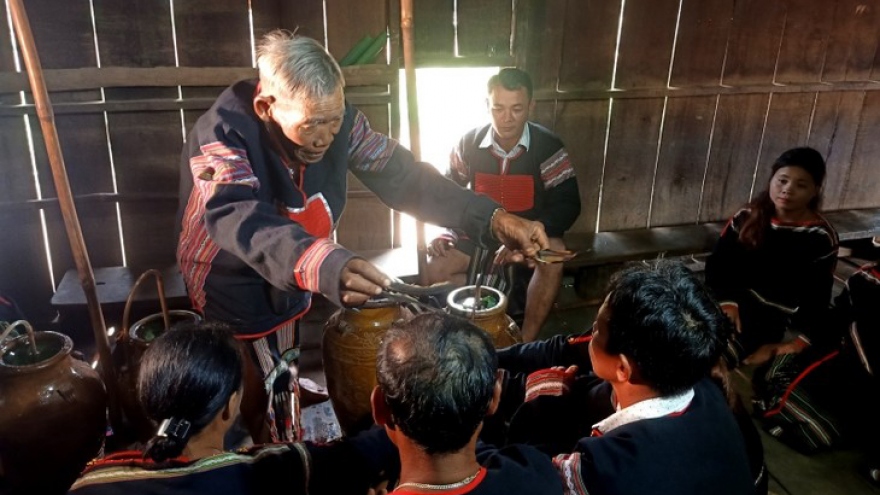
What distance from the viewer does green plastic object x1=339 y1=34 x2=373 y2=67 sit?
4.38 meters

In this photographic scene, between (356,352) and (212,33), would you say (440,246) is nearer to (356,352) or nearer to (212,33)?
(356,352)

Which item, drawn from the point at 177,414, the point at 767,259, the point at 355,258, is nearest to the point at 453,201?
the point at 355,258

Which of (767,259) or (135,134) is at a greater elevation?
(135,134)

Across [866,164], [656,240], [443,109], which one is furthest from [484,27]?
[866,164]

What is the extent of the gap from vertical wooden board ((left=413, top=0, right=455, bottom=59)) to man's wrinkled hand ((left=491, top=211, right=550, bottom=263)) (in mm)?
2135

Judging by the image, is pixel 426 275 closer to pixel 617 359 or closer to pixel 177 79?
pixel 177 79

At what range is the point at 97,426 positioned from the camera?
301 centimetres

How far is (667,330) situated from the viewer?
1.87m

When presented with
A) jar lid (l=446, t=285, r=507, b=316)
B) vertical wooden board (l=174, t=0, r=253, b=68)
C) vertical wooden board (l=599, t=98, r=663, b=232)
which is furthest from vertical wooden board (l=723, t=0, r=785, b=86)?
vertical wooden board (l=174, t=0, r=253, b=68)

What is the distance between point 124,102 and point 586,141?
3.57 meters

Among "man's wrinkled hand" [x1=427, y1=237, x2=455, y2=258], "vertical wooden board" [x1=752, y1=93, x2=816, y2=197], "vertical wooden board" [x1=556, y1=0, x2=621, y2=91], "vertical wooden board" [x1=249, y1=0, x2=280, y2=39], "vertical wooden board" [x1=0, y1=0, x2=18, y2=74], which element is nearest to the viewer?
"vertical wooden board" [x1=0, y1=0, x2=18, y2=74]

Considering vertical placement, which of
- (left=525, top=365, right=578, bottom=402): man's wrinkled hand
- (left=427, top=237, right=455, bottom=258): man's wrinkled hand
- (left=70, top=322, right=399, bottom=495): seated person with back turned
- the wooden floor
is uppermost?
(left=70, top=322, right=399, bottom=495): seated person with back turned

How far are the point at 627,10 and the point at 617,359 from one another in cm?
385

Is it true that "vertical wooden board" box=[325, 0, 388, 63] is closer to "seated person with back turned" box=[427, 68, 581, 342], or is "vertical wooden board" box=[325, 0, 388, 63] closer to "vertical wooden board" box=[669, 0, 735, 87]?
"seated person with back turned" box=[427, 68, 581, 342]
